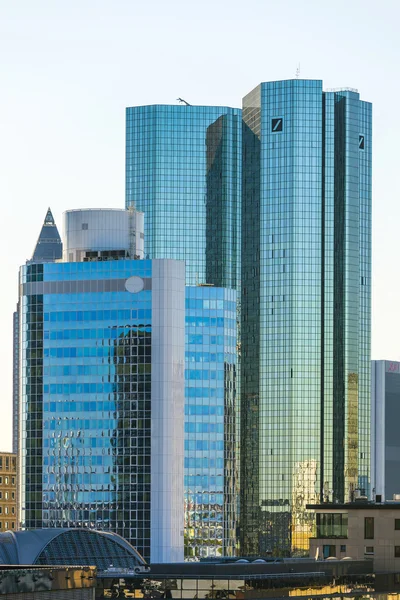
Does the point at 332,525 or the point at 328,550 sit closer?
the point at 328,550

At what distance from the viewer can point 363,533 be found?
6373 inches

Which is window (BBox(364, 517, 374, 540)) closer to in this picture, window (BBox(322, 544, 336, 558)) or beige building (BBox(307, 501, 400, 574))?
beige building (BBox(307, 501, 400, 574))

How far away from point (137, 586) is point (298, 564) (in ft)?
61.7

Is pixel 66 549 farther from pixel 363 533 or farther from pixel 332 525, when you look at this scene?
pixel 363 533

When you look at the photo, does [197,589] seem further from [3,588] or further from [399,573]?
[3,588]

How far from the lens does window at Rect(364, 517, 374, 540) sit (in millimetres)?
161125

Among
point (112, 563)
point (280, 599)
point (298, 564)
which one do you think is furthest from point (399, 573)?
point (112, 563)

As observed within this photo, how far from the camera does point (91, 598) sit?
69.7m

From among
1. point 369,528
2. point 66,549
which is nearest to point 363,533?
point 369,528

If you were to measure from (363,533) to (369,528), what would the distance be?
0.81 metres

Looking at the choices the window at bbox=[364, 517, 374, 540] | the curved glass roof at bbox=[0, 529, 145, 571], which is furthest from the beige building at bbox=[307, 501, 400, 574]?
the curved glass roof at bbox=[0, 529, 145, 571]

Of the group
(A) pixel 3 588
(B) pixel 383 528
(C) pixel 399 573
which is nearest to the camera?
(A) pixel 3 588

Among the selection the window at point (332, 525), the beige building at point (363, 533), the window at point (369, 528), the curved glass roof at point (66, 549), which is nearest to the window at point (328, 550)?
the beige building at point (363, 533)

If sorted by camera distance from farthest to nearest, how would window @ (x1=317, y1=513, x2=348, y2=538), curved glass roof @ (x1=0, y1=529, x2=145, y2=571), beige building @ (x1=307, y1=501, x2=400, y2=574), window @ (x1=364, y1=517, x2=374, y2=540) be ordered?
curved glass roof @ (x1=0, y1=529, x2=145, y2=571) → window @ (x1=317, y1=513, x2=348, y2=538) → window @ (x1=364, y1=517, x2=374, y2=540) → beige building @ (x1=307, y1=501, x2=400, y2=574)
